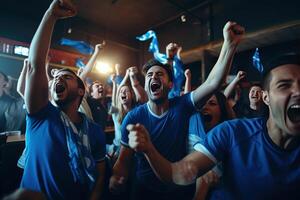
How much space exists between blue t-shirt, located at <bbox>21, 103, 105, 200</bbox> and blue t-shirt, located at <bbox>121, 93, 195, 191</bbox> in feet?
1.67

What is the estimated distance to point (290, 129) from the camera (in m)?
1.07

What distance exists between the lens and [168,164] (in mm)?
1104

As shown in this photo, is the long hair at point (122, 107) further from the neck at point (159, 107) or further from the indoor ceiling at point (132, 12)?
the indoor ceiling at point (132, 12)

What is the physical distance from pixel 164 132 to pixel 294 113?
0.92 m

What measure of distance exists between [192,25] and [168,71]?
4.42 m

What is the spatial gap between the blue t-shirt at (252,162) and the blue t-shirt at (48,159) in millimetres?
883

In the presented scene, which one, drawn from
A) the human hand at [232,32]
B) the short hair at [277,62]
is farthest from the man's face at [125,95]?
the short hair at [277,62]

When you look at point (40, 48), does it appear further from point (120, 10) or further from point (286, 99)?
point (120, 10)

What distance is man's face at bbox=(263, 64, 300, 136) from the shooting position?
1.07 meters

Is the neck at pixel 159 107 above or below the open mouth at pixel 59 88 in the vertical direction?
below

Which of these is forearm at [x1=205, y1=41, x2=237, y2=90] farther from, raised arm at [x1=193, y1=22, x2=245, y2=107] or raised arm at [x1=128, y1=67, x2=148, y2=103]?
raised arm at [x1=128, y1=67, x2=148, y2=103]

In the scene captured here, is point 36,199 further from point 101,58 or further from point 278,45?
point 101,58

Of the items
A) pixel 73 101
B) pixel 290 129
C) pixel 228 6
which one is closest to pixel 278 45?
pixel 228 6

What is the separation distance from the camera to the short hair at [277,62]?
3.73 ft
